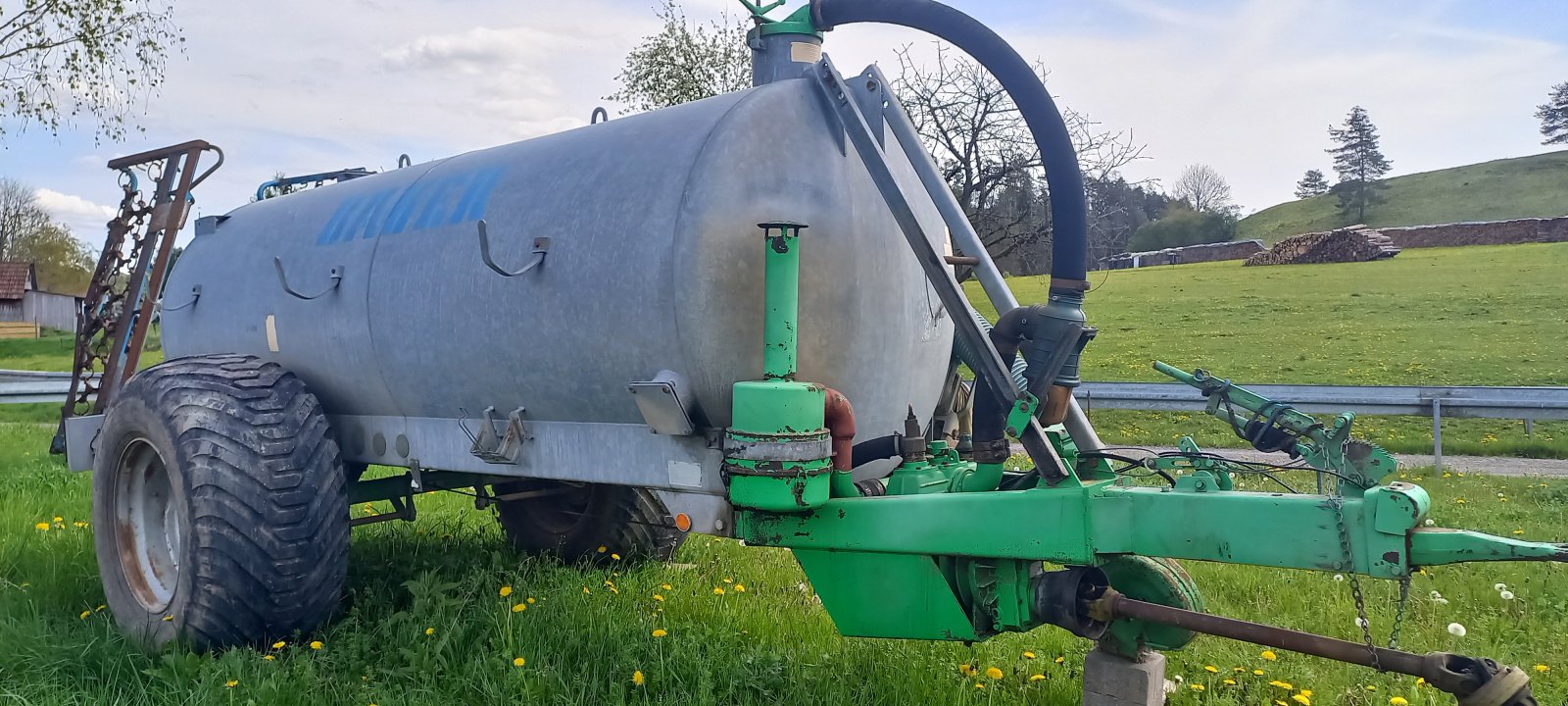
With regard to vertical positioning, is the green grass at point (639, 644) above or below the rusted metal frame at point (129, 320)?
below

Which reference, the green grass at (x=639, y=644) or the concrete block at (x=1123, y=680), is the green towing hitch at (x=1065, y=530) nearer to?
the concrete block at (x=1123, y=680)

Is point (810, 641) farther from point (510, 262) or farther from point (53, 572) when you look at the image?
point (53, 572)

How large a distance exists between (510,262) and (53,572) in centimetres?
324

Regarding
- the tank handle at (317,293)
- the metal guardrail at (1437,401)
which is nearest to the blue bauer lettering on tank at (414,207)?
the tank handle at (317,293)

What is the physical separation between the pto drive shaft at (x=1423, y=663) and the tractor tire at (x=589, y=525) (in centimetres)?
309

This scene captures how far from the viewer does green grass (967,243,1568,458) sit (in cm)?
1234

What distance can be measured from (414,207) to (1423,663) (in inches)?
142

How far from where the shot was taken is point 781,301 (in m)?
2.91

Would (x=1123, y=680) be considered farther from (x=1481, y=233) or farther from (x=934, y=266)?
(x=1481, y=233)

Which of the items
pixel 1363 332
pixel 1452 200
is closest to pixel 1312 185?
pixel 1452 200

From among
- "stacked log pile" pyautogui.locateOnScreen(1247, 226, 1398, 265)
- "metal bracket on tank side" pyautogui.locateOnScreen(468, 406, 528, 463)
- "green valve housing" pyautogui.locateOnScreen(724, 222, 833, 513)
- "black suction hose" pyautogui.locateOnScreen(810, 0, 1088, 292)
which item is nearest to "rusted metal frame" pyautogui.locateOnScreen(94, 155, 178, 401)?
"metal bracket on tank side" pyautogui.locateOnScreen(468, 406, 528, 463)

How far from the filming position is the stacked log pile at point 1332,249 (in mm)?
31047

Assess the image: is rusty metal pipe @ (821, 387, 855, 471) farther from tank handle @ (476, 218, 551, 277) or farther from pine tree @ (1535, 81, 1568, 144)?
pine tree @ (1535, 81, 1568, 144)

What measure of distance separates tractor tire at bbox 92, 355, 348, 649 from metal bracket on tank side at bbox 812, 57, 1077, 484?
7.89 ft
